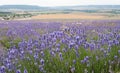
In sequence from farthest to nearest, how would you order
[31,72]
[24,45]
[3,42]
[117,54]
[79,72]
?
[3,42]
[24,45]
[117,54]
[31,72]
[79,72]

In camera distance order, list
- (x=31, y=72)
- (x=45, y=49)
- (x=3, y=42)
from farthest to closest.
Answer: (x=3, y=42) < (x=45, y=49) < (x=31, y=72)

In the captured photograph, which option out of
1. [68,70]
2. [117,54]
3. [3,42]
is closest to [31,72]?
[68,70]

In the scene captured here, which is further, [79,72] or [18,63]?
[18,63]

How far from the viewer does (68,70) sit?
449 cm

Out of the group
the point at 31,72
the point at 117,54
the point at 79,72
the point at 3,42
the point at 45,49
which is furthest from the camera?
the point at 3,42

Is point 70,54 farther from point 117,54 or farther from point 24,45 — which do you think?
point 24,45

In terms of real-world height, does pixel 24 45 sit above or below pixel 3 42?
above

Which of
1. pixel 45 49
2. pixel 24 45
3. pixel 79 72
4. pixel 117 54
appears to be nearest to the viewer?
pixel 79 72

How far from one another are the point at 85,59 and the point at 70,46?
1.83ft

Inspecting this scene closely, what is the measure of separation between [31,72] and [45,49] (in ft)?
2.55

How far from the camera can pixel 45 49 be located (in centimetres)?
532

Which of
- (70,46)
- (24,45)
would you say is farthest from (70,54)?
(24,45)

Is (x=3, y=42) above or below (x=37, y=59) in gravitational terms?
below

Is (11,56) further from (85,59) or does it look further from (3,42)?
(3,42)
